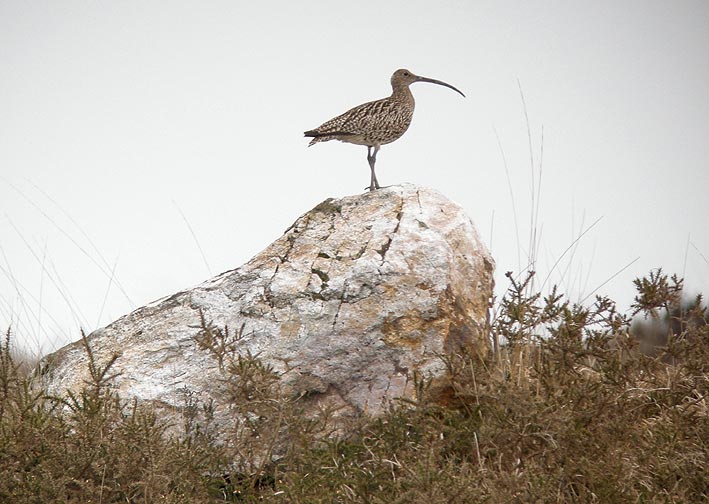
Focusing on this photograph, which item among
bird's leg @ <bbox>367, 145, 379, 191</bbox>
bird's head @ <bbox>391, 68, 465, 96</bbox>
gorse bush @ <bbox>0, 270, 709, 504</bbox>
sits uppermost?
bird's head @ <bbox>391, 68, 465, 96</bbox>

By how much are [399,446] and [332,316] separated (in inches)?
50.8

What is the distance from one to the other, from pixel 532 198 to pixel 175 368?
380 centimetres

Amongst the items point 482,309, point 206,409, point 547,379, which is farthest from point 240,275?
point 547,379

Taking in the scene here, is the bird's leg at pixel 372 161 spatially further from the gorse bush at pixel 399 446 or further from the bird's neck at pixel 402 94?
the gorse bush at pixel 399 446

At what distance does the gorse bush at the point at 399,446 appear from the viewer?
183 inches

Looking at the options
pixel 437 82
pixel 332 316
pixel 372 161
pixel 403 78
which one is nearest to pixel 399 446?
pixel 332 316

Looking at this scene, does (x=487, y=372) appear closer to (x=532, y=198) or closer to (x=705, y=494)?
(x=705, y=494)

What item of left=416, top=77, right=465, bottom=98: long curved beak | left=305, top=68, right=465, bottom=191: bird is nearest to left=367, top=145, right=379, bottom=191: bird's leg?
left=305, top=68, right=465, bottom=191: bird

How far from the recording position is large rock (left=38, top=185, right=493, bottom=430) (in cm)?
600

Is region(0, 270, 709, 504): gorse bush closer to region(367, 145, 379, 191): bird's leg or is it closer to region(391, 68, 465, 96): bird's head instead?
region(367, 145, 379, 191): bird's leg

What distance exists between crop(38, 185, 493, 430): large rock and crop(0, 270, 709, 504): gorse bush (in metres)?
0.24

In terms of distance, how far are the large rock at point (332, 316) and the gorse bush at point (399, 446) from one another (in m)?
0.24

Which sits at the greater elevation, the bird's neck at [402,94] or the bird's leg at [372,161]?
the bird's neck at [402,94]

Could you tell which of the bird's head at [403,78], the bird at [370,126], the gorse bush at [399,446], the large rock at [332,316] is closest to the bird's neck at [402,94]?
the bird's head at [403,78]
